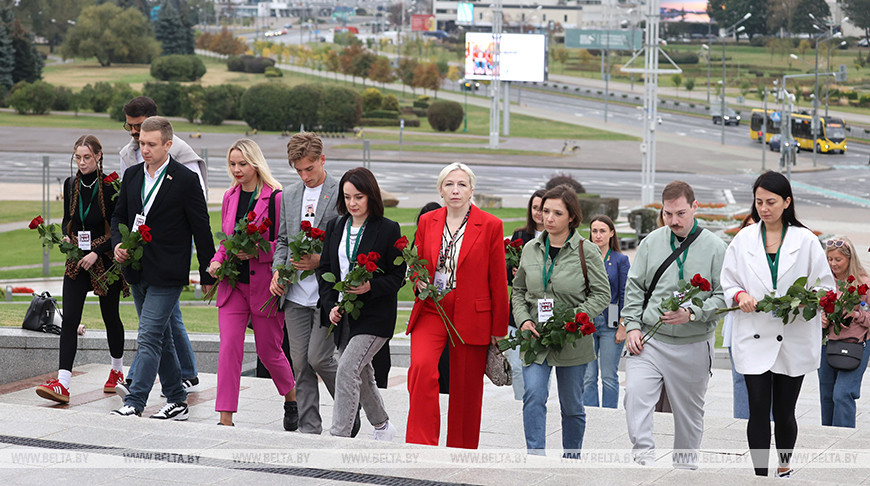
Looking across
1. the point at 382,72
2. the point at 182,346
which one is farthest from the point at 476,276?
the point at 382,72

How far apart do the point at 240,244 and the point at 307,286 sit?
1.61 ft

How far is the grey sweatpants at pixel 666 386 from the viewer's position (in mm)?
5773

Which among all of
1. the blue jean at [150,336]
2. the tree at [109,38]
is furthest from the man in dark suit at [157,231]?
the tree at [109,38]

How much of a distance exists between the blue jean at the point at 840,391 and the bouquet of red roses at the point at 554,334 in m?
2.45

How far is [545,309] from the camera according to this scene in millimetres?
6012

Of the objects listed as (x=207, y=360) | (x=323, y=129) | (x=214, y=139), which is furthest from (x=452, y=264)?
(x=323, y=129)

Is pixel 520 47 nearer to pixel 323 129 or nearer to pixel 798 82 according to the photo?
pixel 323 129

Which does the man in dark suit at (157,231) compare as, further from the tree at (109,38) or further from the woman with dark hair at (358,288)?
the tree at (109,38)

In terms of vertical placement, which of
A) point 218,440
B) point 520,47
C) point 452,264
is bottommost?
point 218,440

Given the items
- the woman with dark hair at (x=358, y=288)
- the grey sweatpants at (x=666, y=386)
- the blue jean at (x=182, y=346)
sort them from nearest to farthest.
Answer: the grey sweatpants at (x=666, y=386) → the woman with dark hair at (x=358, y=288) → the blue jean at (x=182, y=346)

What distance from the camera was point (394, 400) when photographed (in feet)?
26.5

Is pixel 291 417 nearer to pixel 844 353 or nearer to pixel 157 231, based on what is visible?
pixel 157 231

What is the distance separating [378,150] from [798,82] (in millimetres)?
48787

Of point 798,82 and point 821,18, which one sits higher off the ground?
point 821,18
